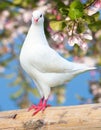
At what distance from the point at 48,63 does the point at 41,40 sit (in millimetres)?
103

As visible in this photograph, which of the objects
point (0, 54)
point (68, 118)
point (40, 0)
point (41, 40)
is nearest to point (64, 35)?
point (41, 40)

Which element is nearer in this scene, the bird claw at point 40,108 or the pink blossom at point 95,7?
the pink blossom at point 95,7

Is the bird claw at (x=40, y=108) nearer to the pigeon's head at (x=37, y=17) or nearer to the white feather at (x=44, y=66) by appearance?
the white feather at (x=44, y=66)

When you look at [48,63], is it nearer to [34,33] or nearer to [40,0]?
[34,33]

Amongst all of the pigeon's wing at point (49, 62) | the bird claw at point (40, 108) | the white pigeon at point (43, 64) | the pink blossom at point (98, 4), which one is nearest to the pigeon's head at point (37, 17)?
the white pigeon at point (43, 64)

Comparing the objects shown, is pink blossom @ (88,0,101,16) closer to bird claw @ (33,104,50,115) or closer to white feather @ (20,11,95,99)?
white feather @ (20,11,95,99)

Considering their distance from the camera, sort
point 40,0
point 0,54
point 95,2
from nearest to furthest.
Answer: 1. point 95,2
2. point 40,0
3. point 0,54

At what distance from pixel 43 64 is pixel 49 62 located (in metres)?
0.02

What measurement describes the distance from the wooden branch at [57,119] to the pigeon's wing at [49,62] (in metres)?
0.16

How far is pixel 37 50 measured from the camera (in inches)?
74.4

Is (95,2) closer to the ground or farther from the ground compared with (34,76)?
farther from the ground

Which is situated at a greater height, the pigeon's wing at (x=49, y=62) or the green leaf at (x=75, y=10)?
the green leaf at (x=75, y=10)

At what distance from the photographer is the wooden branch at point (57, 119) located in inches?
73.5

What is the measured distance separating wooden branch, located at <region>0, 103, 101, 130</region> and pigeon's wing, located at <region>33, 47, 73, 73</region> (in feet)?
0.53
